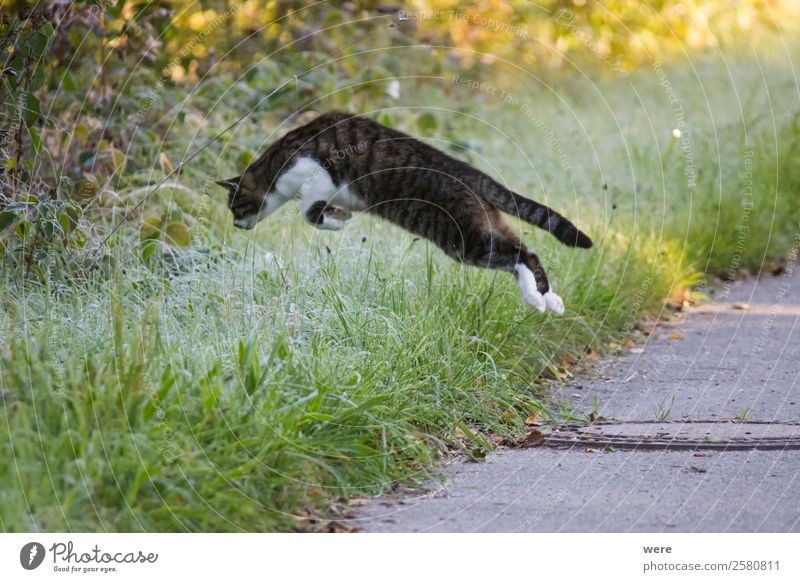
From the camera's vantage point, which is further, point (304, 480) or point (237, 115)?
point (237, 115)

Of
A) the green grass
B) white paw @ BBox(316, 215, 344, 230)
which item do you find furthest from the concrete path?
white paw @ BBox(316, 215, 344, 230)

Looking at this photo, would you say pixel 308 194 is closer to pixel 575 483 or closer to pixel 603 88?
pixel 575 483

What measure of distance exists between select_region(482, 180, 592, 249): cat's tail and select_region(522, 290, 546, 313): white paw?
1.08ft

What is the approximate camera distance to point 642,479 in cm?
390

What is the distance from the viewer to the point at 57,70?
6652mm

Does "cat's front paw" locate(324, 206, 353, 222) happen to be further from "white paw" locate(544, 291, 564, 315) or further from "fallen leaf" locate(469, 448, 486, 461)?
"fallen leaf" locate(469, 448, 486, 461)

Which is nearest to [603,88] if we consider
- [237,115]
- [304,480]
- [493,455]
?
[237,115]

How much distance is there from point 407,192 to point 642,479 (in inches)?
90.1

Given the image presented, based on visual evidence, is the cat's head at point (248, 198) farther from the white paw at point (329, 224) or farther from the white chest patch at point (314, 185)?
the white paw at point (329, 224)

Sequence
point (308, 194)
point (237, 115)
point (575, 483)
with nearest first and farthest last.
→ point (575, 483)
point (308, 194)
point (237, 115)

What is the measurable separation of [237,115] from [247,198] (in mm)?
2511

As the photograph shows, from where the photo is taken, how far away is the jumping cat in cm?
547

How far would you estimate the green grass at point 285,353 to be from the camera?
128 inches

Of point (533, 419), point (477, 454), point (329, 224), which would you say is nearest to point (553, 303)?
point (533, 419)
